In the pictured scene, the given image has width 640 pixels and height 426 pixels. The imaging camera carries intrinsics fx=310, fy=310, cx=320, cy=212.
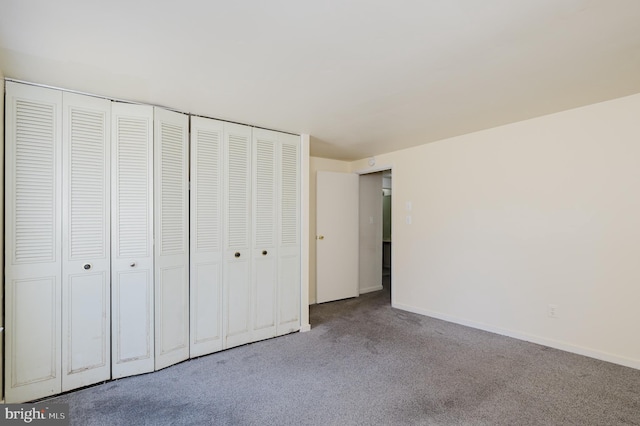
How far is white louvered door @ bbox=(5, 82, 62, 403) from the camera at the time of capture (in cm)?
213

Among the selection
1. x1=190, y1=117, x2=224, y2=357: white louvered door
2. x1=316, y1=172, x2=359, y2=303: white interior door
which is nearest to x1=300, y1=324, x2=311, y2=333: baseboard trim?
x1=190, y1=117, x2=224, y2=357: white louvered door

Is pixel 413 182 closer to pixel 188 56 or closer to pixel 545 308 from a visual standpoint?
pixel 545 308

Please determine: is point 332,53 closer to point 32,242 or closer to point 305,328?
point 32,242

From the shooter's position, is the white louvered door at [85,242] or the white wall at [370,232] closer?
the white louvered door at [85,242]

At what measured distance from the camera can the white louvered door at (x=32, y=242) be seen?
213 centimetres

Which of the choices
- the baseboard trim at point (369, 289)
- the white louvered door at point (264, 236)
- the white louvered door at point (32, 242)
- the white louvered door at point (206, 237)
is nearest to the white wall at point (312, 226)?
the baseboard trim at point (369, 289)

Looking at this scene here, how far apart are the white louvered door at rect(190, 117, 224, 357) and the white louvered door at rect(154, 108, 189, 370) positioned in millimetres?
66

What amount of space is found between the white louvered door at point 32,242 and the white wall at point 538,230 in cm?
382

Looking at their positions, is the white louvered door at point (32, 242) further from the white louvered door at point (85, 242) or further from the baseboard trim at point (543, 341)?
the baseboard trim at point (543, 341)

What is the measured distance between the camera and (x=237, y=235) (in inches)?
125

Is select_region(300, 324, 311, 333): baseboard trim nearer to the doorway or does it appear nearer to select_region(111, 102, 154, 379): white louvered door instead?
select_region(111, 102, 154, 379): white louvered door

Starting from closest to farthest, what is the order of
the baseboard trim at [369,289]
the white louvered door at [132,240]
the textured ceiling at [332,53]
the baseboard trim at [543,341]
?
1. the textured ceiling at [332,53]
2. the white louvered door at [132,240]
3. the baseboard trim at [543,341]
4. the baseboard trim at [369,289]

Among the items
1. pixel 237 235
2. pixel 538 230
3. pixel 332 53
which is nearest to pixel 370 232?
pixel 538 230

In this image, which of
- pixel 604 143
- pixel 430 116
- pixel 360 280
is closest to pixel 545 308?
pixel 604 143
